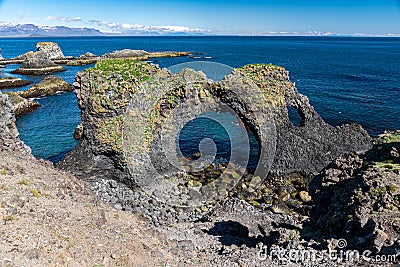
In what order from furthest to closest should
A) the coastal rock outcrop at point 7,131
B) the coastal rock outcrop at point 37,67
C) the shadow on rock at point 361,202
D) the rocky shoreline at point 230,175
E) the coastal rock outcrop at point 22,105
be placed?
the coastal rock outcrop at point 37,67 < the coastal rock outcrop at point 22,105 < the coastal rock outcrop at point 7,131 < the rocky shoreline at point 230,175 < the shadow on rock at point 361,202

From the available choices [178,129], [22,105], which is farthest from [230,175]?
[22,105]

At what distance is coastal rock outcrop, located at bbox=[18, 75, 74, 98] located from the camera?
202 ft

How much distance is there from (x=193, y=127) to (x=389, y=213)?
26810 millimetres

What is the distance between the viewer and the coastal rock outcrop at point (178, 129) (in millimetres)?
21844

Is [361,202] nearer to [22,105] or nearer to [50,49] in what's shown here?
[22,105]

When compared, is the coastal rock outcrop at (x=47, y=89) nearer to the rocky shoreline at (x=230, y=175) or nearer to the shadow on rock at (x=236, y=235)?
the rocky shoreline at (x=230, y=175)

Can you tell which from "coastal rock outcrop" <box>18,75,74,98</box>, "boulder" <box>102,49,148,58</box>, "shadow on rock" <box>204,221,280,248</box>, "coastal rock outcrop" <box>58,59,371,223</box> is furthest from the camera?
"boulder" <box>102,49,148,58</box>

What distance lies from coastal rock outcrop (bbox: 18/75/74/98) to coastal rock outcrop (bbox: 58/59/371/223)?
143 feet

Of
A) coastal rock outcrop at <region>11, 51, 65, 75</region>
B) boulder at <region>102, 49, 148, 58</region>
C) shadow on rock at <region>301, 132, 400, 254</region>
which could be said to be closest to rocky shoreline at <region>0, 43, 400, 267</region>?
shadow on rock at <region>301, 132, 400, 254</region>

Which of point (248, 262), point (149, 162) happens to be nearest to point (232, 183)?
point (149, 162)

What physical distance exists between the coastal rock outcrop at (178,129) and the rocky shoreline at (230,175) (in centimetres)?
8

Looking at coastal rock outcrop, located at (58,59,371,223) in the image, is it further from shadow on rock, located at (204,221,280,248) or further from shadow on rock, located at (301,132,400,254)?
shadow on rock, located at (301,132,400,254)

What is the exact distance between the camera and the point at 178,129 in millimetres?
26969

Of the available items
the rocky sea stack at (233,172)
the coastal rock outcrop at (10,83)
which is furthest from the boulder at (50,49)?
the rocky sea stack at (233,172)
